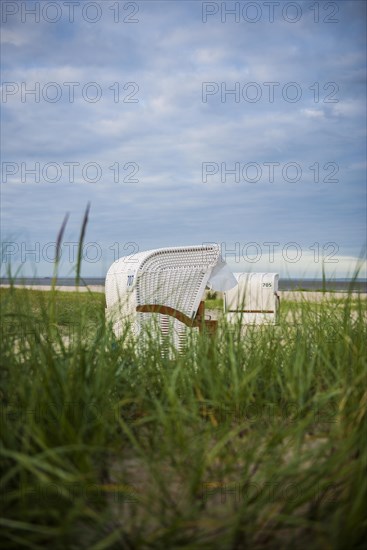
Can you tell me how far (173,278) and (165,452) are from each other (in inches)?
130

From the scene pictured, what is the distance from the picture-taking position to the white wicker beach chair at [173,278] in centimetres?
477

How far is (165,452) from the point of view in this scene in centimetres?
186

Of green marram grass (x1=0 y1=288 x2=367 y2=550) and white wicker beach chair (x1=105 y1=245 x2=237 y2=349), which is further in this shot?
white wicker beach chair (x1=105 y1=245 x2=237 y2=349)

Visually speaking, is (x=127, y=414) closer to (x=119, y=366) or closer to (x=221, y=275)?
(x=119, y=366)

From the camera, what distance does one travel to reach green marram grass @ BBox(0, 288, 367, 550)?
65.9 inches

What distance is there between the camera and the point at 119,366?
2625 mm

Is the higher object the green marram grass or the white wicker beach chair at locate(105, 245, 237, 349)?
the white wicker beach chair at locate(105, 245, 237, 349)

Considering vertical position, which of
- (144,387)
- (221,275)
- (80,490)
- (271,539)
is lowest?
(271,539)

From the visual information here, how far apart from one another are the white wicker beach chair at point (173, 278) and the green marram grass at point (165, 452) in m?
Answer: 1.92

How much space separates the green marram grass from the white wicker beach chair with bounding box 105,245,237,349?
1.92m

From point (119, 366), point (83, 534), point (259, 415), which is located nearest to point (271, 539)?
point (83, 534)

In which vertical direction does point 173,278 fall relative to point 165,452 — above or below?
above

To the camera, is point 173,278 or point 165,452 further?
point 173,278

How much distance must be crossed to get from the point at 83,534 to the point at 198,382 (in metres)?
0.88
